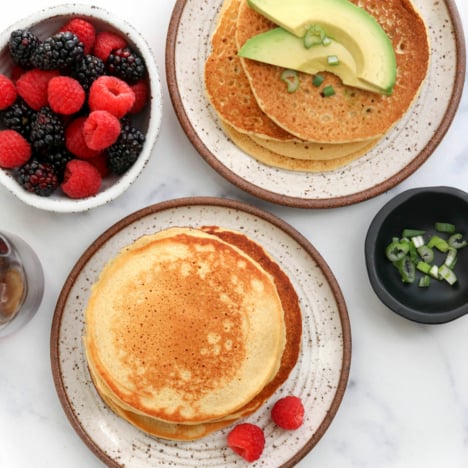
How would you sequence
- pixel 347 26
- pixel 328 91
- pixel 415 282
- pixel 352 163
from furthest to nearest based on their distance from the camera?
pixel 415 282 → pixel 352 163 → pixel 328 91 → pixel 347 26

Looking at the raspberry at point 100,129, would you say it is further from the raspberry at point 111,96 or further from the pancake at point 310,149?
the pancake at point 310,149

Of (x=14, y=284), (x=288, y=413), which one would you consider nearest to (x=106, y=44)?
(x=14, y=284)

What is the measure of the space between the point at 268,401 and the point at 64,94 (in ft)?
3.50

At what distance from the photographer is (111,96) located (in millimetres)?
1880

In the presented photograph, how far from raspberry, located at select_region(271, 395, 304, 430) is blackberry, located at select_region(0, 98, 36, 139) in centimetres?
106

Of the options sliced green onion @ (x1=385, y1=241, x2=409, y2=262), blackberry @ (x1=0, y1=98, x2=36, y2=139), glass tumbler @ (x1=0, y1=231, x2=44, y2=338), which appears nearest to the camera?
blackberry @ (x1=0, y1=98, x2=36, y2=139)

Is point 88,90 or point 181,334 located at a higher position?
point 88,90

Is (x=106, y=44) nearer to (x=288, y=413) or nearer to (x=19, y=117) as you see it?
(x=19, y=117)

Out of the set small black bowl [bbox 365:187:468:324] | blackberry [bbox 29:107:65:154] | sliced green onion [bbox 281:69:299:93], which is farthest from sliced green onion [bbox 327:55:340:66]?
blackberry [bbox 29:107:65:154]

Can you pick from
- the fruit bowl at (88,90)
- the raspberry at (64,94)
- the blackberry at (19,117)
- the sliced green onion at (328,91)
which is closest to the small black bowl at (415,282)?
the sliced green onion at (328,91)

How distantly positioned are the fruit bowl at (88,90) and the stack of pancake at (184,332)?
22cm

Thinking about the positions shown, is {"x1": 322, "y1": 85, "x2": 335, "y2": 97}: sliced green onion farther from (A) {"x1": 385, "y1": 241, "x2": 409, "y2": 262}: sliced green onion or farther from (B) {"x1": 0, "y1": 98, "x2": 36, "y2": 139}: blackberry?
(B) {"x1": 0, "y1": 98, "x2": 36, "y2": 139}: blackberry

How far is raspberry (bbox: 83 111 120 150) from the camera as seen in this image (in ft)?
6.05

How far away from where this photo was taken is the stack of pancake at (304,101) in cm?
204
